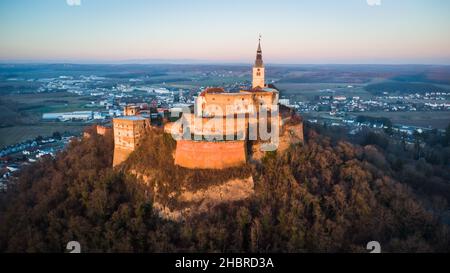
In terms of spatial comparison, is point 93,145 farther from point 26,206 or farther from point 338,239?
point 338,239

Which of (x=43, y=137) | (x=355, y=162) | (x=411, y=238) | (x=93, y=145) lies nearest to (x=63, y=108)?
(x=43, y=137)

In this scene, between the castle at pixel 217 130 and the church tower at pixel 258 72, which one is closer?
the castle at pixel 217 130

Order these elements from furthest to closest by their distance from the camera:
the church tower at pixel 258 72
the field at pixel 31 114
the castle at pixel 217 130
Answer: the field at pixel 31 114
the church tower at pixel 258 72
the castle at pixel 217 130

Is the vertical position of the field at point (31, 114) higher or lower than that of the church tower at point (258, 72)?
lower

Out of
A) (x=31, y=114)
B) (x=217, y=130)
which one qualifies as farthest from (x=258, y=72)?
(x=31, y=114)

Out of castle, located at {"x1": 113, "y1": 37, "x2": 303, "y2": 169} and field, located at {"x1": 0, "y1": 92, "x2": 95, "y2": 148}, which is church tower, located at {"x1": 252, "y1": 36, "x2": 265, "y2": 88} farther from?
field, located at {"x1": 0, "y1": 92, "x2": 95, "y2": 148}

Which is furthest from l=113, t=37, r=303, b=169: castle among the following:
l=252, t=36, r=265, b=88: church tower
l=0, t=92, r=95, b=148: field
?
l=0, t=92, r=95, b=148: field

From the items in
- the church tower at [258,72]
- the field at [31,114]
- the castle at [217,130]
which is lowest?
the field at [31,114]

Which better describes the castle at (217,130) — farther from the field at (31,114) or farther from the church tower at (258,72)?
the field at (31,114)

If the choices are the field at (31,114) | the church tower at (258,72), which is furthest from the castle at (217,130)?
the field at (31,114)
